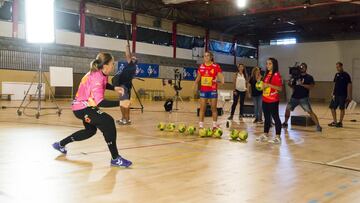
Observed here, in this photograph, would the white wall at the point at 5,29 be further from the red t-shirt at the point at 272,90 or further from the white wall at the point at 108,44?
the red t-shirt at the point at 272,90

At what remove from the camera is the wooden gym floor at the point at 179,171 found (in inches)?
134

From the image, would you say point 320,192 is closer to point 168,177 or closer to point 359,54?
point 168,177

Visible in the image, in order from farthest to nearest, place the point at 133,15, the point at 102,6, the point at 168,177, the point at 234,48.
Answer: the point at 234,48 → the point at 133,15 → the point at 102,6 → the point at 168,177

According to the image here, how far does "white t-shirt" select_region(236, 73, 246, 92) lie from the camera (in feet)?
37.9

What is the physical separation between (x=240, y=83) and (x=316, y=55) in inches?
941

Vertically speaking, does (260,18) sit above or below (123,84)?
above

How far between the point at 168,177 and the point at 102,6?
2154 cm

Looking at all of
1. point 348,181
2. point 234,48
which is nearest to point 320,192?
point 348,181

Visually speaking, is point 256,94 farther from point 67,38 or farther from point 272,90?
point 67,38

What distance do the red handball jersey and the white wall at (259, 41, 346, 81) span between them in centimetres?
2655

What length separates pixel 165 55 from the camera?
2811cm

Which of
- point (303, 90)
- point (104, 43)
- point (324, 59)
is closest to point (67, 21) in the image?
point (104, 43)

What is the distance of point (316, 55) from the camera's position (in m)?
33.2

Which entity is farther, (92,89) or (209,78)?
(209,78)
